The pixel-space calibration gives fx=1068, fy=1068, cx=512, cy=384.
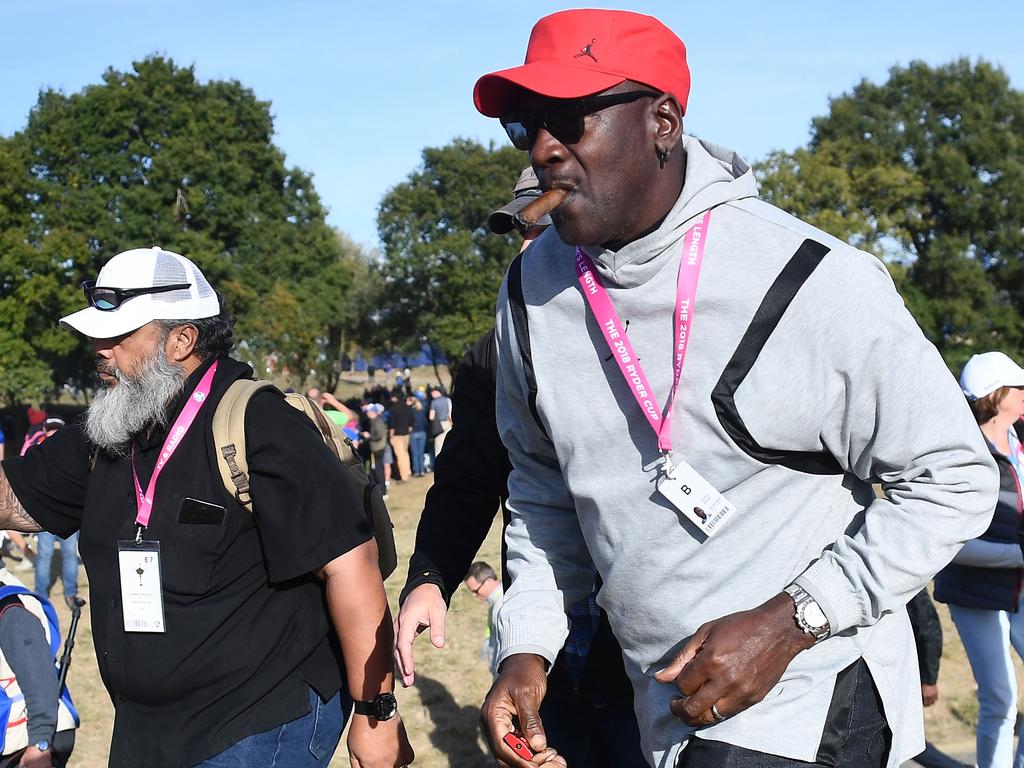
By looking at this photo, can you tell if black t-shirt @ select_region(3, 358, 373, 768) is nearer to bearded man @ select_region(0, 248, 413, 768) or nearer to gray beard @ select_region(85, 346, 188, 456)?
bearded man @ select_region(0, 248, 413, 768)

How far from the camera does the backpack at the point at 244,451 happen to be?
2.98m

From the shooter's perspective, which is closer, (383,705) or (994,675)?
(383,705)

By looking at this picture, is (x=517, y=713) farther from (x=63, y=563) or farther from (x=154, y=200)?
(x=154, y=200)

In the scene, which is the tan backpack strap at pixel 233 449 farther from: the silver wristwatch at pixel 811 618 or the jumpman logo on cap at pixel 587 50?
the silver wristwatch at pixel 811 618

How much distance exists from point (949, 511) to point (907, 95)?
48.8 metres

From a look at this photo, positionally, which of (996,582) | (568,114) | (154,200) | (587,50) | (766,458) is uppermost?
(154,200)

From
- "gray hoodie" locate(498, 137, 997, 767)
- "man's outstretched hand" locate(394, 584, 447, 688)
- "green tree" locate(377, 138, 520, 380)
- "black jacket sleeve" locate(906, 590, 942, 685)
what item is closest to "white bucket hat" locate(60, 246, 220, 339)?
"man's outstretched hand" locate(394, 584, 447, 688)

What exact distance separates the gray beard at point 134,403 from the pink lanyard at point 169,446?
0.06m

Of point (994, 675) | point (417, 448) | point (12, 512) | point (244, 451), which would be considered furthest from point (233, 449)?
point (417, 448)

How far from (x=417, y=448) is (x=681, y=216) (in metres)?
19.9

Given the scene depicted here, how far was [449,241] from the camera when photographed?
5028 centimetres

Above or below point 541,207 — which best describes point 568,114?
above

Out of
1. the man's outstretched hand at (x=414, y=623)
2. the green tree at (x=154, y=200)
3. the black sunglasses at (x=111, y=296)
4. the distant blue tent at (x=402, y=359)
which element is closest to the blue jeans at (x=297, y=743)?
the man's outstretched hand at (x=414, y=623)

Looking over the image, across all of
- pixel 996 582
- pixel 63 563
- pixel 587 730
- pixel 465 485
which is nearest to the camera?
pixel 587 730
